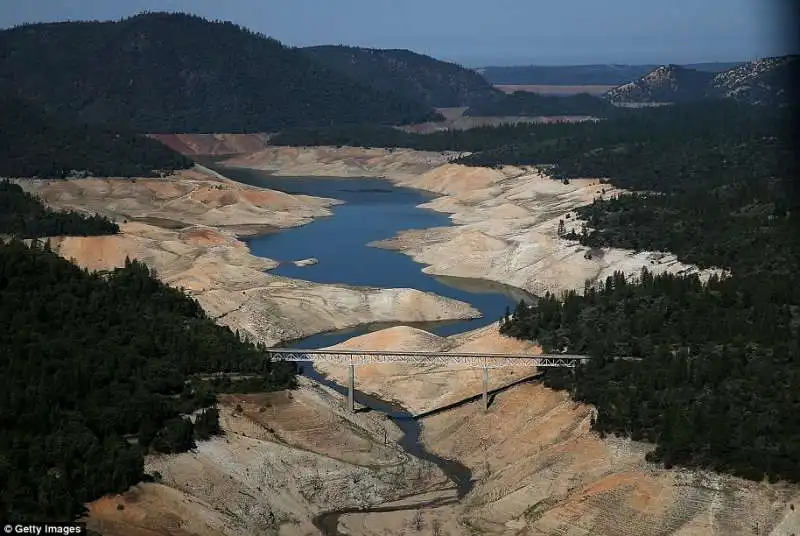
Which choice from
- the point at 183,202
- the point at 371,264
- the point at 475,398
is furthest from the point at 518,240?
the point at 475,398

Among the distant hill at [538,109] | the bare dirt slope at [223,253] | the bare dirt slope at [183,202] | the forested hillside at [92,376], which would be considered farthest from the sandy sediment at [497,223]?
the distant hill at [538,109]

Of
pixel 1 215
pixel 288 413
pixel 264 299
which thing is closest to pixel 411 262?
pixel 264 299

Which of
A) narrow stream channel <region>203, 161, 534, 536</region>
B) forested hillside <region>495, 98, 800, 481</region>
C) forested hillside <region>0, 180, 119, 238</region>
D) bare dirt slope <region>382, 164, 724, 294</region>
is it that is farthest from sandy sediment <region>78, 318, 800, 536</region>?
forested hillside <region>0, 180, 119, 238</region>

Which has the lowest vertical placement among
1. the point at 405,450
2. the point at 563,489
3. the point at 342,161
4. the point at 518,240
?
the point at 405,450

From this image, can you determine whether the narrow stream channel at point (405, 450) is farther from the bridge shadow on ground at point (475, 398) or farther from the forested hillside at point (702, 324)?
the forested hillside at point (702, 324)

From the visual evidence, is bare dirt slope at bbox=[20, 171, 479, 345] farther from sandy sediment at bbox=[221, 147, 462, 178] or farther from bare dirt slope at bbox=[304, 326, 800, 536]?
sandy sediment at bbox=[221, 147, 462, 178]

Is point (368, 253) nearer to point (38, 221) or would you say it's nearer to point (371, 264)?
point (371, 264)

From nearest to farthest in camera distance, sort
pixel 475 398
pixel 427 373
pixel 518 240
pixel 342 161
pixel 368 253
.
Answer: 1. pixel 475 398
2. pixel 427 373
3. pixel 518 240
4. pixel 368 253
5. pixel 342 161
